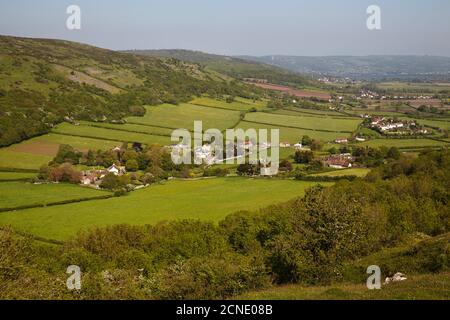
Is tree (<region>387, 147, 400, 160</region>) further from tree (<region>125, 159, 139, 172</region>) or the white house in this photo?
the white house

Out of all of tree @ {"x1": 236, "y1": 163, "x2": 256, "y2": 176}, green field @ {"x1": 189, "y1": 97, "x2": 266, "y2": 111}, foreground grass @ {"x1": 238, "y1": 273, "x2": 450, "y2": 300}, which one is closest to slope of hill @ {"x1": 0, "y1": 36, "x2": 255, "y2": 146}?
green field @ {"x1": 189, "y1": 97, "x2": 266, "y2": 111}

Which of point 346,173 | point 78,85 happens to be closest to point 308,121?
point 346,173

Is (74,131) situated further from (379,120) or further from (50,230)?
(379,120)

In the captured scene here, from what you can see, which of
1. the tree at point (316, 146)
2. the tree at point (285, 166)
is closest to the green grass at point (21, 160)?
the tree at point (285, 166)

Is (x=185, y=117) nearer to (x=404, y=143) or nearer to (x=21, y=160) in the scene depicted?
(x=404, y=143)

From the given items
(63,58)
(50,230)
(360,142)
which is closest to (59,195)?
(50,230)

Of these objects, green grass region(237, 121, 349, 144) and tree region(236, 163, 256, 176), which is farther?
green grass region(237, 121, 349, 144)

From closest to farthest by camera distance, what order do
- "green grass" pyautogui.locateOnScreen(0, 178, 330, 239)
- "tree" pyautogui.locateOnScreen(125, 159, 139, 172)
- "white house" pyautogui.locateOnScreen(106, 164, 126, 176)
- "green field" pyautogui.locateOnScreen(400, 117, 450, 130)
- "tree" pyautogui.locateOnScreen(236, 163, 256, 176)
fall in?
1. "green grass" pyautogui.locateOnScreen(0, 178, 330, 239)
2. "white house" pyautogui.locateOnScreen(106, 164, 126, 176)
3. "tree" pyautogui.locateOnScreen(236, 163, 256, 176)
4. "tree" pyautogui.locateOnScreen(125, 159, 139, 172)
5. "green field" pyautogui.locateOnScreen(400, 117, 450, 130)
